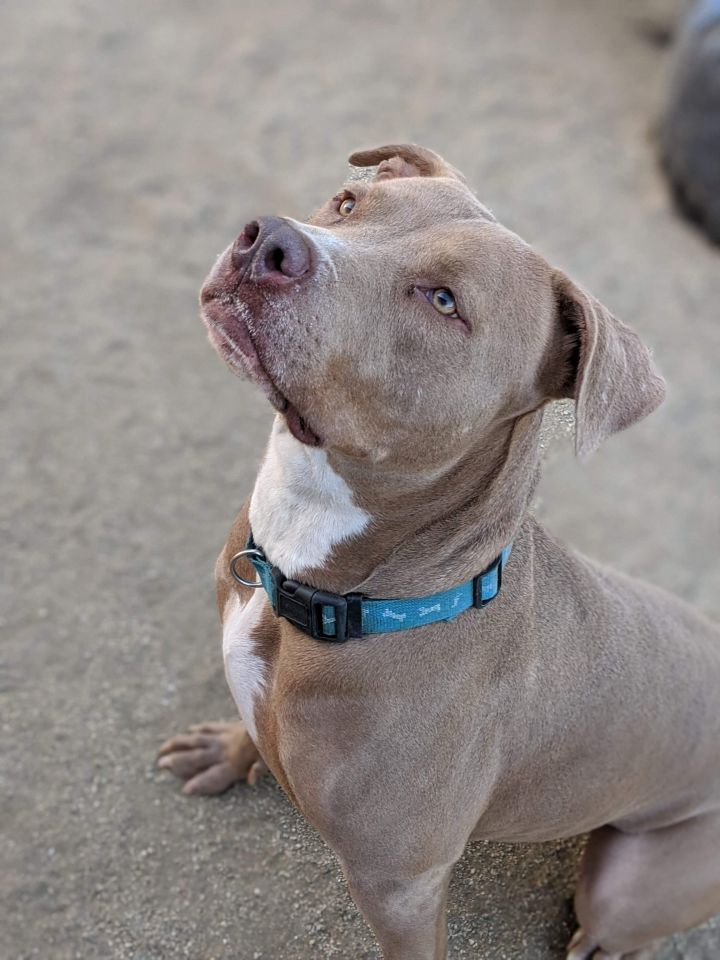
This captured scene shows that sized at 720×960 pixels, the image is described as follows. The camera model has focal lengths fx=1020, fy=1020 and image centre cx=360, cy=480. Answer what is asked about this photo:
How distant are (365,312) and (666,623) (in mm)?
1251

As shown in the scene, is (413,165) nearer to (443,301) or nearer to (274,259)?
(443,301)

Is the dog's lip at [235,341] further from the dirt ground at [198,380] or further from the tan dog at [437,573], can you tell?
the dirt ground at [198,380]

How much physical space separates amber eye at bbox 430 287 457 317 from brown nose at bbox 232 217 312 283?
11.5 inches

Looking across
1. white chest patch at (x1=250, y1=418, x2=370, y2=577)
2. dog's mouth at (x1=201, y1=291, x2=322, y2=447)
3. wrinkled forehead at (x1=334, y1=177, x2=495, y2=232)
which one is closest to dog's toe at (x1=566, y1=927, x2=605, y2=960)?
white chest patch at (x1=250, y1=418, x2=370, y2=577)

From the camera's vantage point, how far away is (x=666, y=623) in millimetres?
2719

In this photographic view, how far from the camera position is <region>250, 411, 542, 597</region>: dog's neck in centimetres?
228

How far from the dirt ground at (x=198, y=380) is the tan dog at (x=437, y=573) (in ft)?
2.36

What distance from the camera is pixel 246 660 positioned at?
2.54 metres

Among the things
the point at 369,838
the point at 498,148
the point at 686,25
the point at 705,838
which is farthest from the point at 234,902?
the point at 686,25

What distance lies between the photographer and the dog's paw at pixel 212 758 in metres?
3.30

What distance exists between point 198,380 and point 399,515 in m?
2.60

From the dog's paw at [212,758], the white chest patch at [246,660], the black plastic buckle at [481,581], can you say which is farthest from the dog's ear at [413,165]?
the dog's paw at [212,758]

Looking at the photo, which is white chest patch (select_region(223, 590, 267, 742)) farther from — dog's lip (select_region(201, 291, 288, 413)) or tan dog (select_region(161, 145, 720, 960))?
dog's lip (select_region(201, 291, 288, 413))

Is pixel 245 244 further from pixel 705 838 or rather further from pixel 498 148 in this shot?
pixel 498 148
